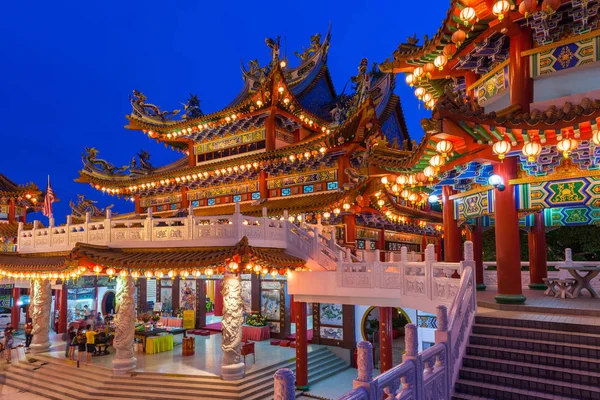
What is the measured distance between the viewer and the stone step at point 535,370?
21.1 feet

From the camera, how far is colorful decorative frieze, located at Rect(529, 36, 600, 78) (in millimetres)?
9109

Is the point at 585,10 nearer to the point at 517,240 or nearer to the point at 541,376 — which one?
the point at 517,240

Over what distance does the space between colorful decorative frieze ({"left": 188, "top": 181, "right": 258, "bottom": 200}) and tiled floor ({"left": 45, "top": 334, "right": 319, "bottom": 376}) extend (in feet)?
26.3

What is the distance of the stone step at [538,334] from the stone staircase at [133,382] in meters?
9.02

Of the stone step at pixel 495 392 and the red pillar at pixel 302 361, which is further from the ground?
the stone step at pixel 495 392

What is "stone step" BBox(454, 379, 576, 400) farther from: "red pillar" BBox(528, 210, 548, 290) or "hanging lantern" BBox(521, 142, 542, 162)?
"red pillar" BBox(528, 210, 548, 290)

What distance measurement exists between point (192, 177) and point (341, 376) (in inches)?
535

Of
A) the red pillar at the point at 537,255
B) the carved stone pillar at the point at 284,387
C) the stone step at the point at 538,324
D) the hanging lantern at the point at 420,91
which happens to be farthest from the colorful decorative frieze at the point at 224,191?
the carved stone pillar at the point at 284,387

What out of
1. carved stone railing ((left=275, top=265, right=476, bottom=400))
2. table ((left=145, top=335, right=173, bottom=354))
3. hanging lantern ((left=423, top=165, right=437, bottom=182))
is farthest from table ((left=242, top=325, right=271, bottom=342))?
carved stone railing ((left=275, top=265, right=476, bottom=400))

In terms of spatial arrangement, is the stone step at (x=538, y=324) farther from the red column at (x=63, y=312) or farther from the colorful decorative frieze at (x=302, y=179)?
the red column at (x=63, y=312)

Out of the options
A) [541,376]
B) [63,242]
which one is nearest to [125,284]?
[63,242]

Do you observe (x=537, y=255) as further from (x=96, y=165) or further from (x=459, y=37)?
(x=96, y=165)

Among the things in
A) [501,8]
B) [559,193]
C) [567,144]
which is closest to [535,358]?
[567,144]

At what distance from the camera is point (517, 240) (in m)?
9.68
